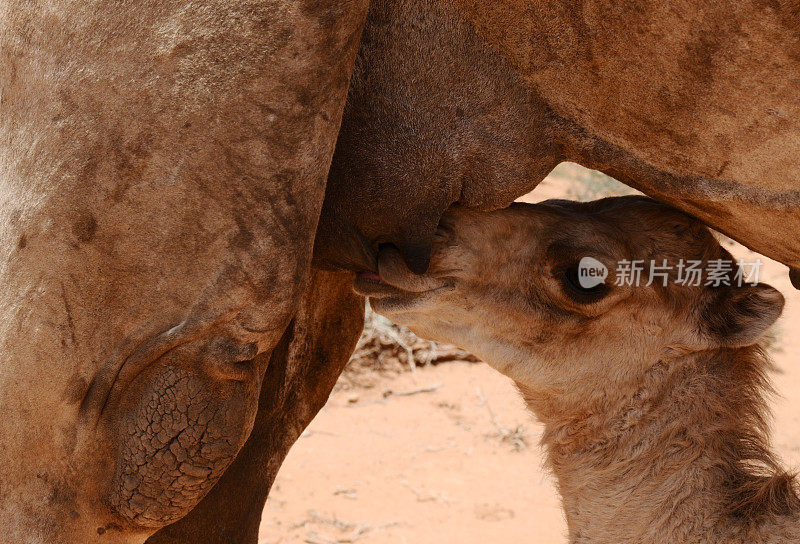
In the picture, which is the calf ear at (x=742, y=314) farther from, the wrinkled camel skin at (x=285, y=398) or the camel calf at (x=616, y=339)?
the wrinkled camel skin at (x=285, y=398)

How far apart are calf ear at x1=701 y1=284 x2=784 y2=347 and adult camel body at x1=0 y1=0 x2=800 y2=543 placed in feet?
1.57

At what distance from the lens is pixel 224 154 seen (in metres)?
2.11

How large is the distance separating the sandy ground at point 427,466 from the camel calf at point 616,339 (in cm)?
170

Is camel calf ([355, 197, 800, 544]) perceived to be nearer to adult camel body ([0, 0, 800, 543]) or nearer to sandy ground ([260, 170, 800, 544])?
adult camel body ([0, 0, 800, 543])

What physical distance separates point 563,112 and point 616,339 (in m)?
0.93

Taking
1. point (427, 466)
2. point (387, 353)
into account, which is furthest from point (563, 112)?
point (387, 353)

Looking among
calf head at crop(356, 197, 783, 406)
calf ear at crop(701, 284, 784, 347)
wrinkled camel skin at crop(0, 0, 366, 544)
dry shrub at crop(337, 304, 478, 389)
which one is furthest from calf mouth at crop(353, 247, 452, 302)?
dry shrub at crop(337, 304, 478, 389)

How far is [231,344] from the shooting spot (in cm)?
223

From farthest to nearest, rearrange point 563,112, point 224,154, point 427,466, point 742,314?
point 427,466
point 742,314
point 563,112
point 224,154

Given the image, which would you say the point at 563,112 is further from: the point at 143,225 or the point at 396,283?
the point at 143,225

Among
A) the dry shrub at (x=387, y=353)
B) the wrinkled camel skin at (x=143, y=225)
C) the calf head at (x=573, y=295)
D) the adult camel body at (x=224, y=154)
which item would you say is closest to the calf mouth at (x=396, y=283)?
the calf head at (x=573, y=295)

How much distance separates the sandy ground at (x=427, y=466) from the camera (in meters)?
5.28

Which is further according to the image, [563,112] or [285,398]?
[285,398]

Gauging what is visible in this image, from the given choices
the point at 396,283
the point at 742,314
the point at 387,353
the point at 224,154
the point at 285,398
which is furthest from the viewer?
the point at 387,353
